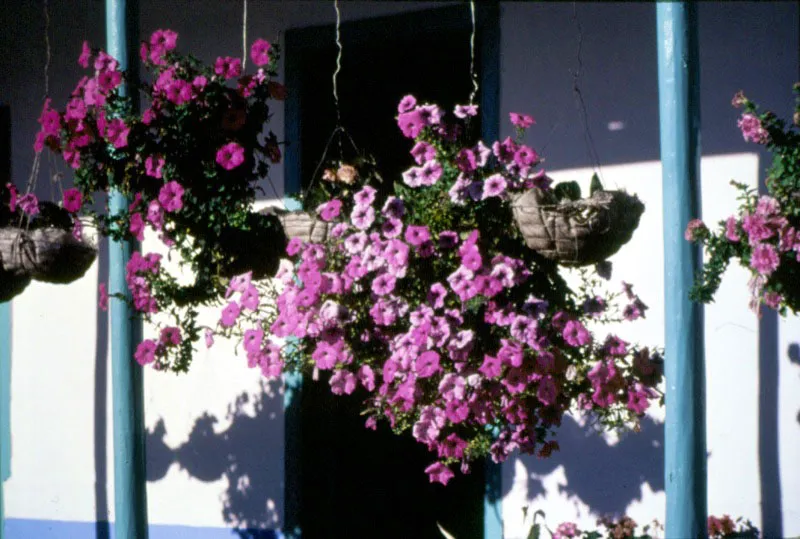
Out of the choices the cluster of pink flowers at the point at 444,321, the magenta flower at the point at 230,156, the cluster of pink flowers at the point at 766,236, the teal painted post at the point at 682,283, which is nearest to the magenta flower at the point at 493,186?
the cluster of pink flowers at the point at 444,321

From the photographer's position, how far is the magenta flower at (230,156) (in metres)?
3.12

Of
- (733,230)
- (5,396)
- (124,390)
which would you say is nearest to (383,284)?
(733,230)

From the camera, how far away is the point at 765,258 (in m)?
2.46

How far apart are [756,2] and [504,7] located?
3.46 feet

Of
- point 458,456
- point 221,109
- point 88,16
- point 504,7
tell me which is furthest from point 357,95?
point 458,456

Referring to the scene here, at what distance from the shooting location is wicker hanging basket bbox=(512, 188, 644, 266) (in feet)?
8.95

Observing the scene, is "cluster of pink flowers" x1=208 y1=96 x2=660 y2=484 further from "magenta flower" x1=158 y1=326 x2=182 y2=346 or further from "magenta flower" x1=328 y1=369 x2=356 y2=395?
"magenta flower" x1=158 y1=326 x2=182 y2=346

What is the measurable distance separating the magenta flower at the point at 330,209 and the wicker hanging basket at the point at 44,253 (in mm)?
1088

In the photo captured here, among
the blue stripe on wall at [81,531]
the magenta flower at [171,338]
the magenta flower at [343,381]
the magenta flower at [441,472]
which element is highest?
the magenta flower at [171,338]

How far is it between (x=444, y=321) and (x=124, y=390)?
4.76 ft

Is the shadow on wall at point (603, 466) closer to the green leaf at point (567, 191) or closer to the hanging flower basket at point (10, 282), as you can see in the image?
the green leaf at point (567, 191)

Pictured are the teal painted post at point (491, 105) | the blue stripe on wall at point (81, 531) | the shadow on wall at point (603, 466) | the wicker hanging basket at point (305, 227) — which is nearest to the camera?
the wicker hanging basket at point (305, 227)

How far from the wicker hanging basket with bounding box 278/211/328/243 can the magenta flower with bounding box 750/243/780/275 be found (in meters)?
1.39

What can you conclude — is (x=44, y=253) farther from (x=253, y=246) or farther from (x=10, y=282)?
(x=253, y=246)
